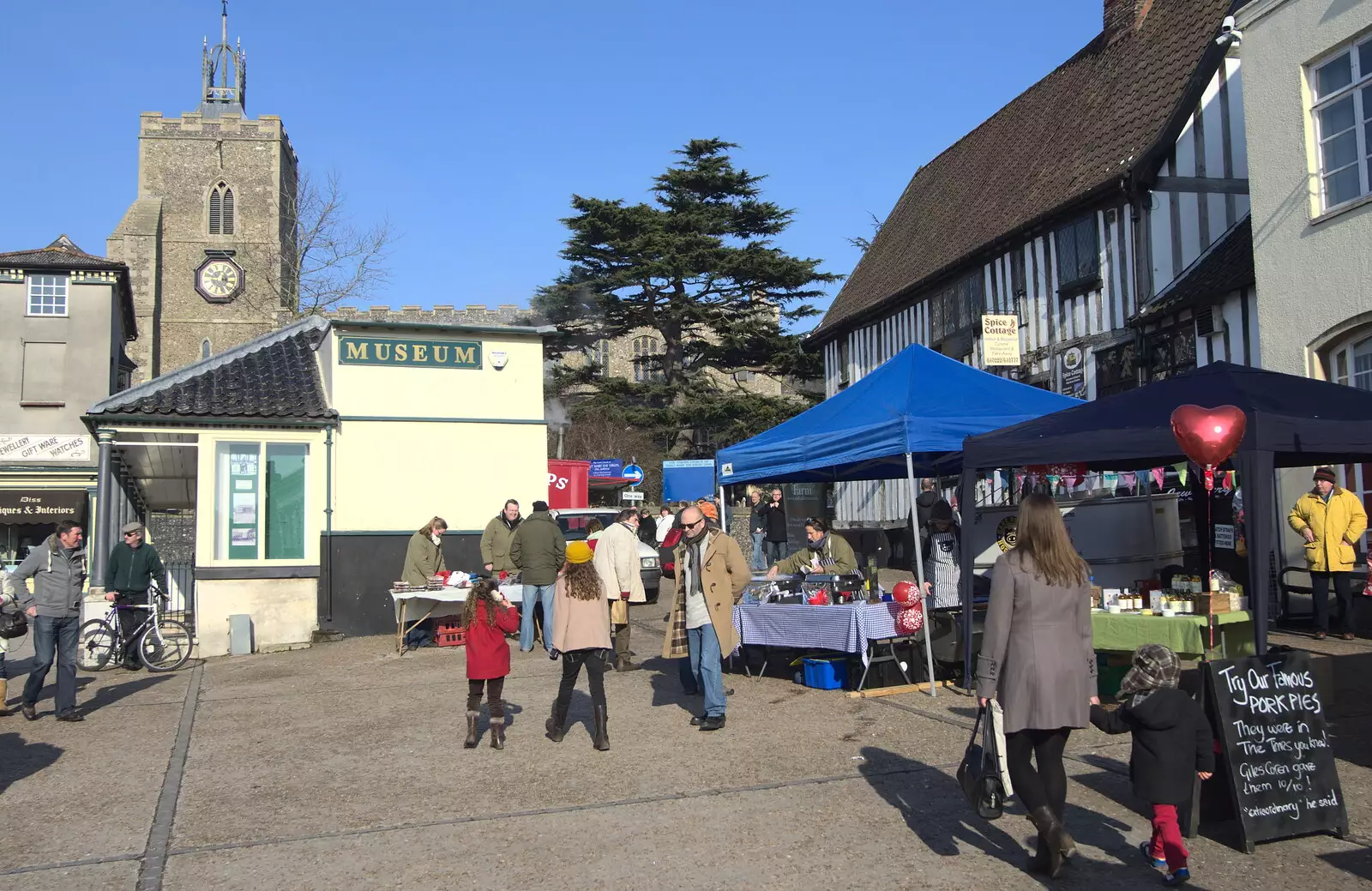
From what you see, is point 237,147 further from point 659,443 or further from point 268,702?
point 268,702

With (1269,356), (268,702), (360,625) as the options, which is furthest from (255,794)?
(1269,356)

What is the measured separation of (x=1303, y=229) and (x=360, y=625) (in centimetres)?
1206

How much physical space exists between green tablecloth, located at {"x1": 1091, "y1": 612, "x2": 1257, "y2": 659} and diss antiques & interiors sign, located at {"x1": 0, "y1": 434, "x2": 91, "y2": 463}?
106 feet

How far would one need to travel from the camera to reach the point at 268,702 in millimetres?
10289

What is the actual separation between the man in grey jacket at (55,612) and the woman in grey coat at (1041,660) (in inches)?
327

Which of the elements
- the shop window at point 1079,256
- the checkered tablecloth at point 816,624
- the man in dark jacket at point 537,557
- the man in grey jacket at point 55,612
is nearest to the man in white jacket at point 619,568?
the man in dark jacket at point 537,557

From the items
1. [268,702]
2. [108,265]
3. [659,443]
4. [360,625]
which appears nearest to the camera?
[268,702]

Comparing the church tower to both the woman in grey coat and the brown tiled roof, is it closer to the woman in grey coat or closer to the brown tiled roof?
the brown tiled roof

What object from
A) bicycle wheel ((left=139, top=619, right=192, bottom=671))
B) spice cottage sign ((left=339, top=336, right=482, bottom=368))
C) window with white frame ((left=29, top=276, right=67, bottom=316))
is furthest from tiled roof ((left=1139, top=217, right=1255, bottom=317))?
window with white frame ((left=29, top=276, right=67, bottom=316))

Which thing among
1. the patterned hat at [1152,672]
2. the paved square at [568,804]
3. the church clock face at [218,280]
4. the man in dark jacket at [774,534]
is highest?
the church clock face at [218,280]

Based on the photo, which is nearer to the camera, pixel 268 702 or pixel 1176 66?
pixel 268 702

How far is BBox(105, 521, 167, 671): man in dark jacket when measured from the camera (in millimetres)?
12719

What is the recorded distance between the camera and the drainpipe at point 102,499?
44.8 feet

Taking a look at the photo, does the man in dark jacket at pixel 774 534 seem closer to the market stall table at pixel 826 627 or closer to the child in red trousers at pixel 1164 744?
the market stall table at pixel 826 627
